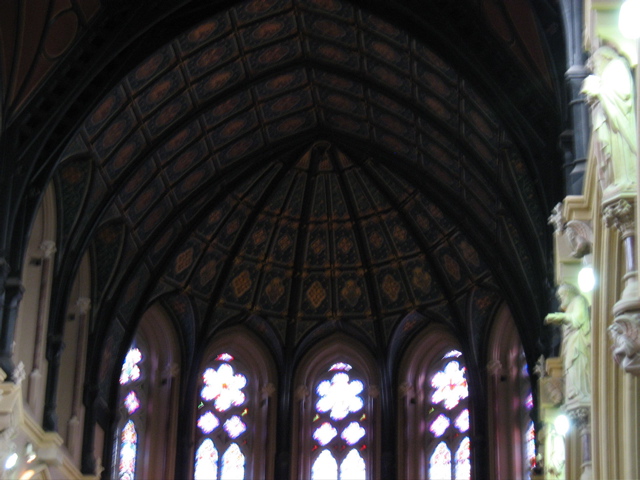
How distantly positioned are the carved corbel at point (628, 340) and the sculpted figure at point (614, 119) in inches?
40.3

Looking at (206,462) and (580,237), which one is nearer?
(580,237)

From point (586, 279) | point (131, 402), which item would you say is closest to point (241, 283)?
point (131, 402)

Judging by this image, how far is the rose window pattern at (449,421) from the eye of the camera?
92.3ft

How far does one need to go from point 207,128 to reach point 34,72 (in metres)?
5.55

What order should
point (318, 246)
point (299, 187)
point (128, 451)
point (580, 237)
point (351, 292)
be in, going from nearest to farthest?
point (580, 237), point (128, 451), point (299, 187), point (318, 246), point (351, 292)

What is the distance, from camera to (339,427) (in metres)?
29.5

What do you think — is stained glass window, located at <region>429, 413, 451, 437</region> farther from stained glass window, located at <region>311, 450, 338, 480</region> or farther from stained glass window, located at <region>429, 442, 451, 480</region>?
stained glass window, located at <region>311, 450, 338, 480</region>

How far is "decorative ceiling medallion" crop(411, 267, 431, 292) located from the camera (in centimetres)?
2911

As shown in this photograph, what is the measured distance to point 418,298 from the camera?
29.2m

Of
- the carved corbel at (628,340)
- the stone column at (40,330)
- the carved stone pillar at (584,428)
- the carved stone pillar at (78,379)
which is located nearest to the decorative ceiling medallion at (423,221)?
the carved stone pillar at (78,379)

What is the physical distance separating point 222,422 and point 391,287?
4.58m

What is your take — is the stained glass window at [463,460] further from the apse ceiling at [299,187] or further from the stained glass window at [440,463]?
the apse ceiling at [299,187]

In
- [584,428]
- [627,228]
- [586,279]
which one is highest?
[586,279]

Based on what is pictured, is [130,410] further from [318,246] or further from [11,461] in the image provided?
[11,461]
